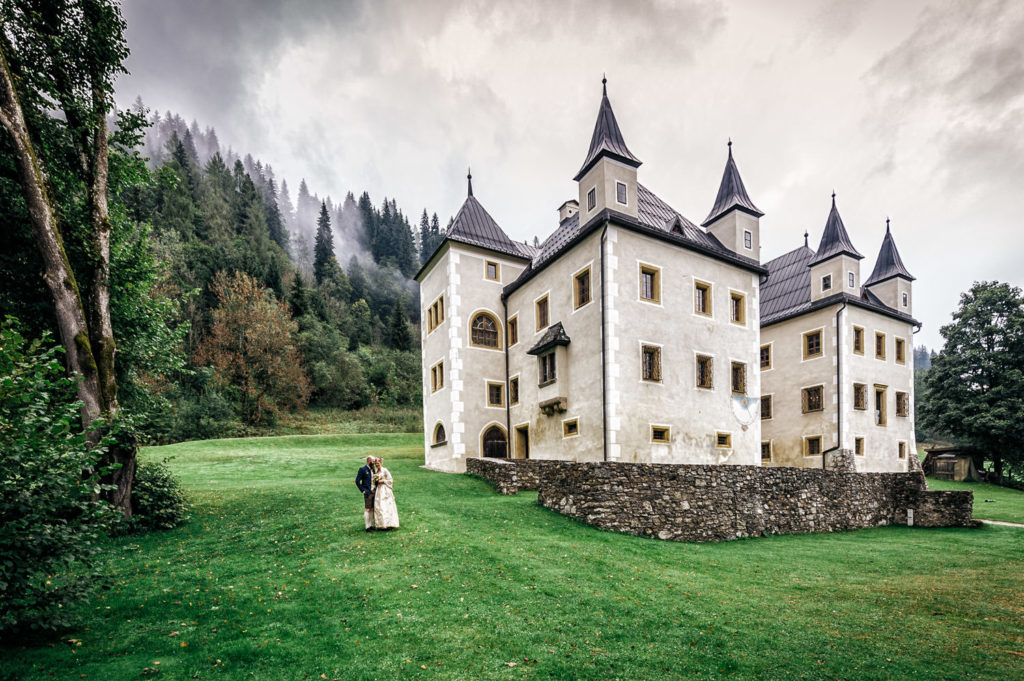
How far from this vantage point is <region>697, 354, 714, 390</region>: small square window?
20.2m

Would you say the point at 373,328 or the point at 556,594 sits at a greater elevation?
the point at 373,328

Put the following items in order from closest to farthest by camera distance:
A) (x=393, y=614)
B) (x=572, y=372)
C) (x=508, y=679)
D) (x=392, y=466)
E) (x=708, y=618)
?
1. (x=508, y=679)
2. (x=393, y=614)
3. (x=708, y=618)
4. (x=572, y=372)
5. (x=392, y=466)

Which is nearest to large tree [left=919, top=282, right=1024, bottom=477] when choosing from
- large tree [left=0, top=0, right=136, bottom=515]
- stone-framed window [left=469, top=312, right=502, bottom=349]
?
stone-framed window [left=469, top=312, right=502, bottom=349]

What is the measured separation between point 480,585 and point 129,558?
7007 millimetres

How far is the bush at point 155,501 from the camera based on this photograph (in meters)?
11.6

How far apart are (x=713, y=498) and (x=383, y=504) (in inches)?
387

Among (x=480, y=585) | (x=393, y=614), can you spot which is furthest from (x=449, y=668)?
(x=480, y=585)

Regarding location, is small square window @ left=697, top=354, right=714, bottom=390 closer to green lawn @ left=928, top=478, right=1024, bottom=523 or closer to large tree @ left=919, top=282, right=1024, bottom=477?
green lawn @ left=928, top=478, right=1024, bottom=523

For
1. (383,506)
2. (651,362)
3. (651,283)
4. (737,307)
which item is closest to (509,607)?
(383,506)

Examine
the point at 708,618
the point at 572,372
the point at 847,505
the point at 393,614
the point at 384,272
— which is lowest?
the point at 847,505

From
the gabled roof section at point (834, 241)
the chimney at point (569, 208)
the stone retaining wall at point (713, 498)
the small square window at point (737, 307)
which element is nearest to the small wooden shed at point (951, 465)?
the gabled roof section at point (834, 241)

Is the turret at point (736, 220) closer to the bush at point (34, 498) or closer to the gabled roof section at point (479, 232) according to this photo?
the gabled roof section at point (479, 232)

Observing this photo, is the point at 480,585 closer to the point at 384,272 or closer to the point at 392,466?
the point at 392,466

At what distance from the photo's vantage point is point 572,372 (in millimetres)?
19594
